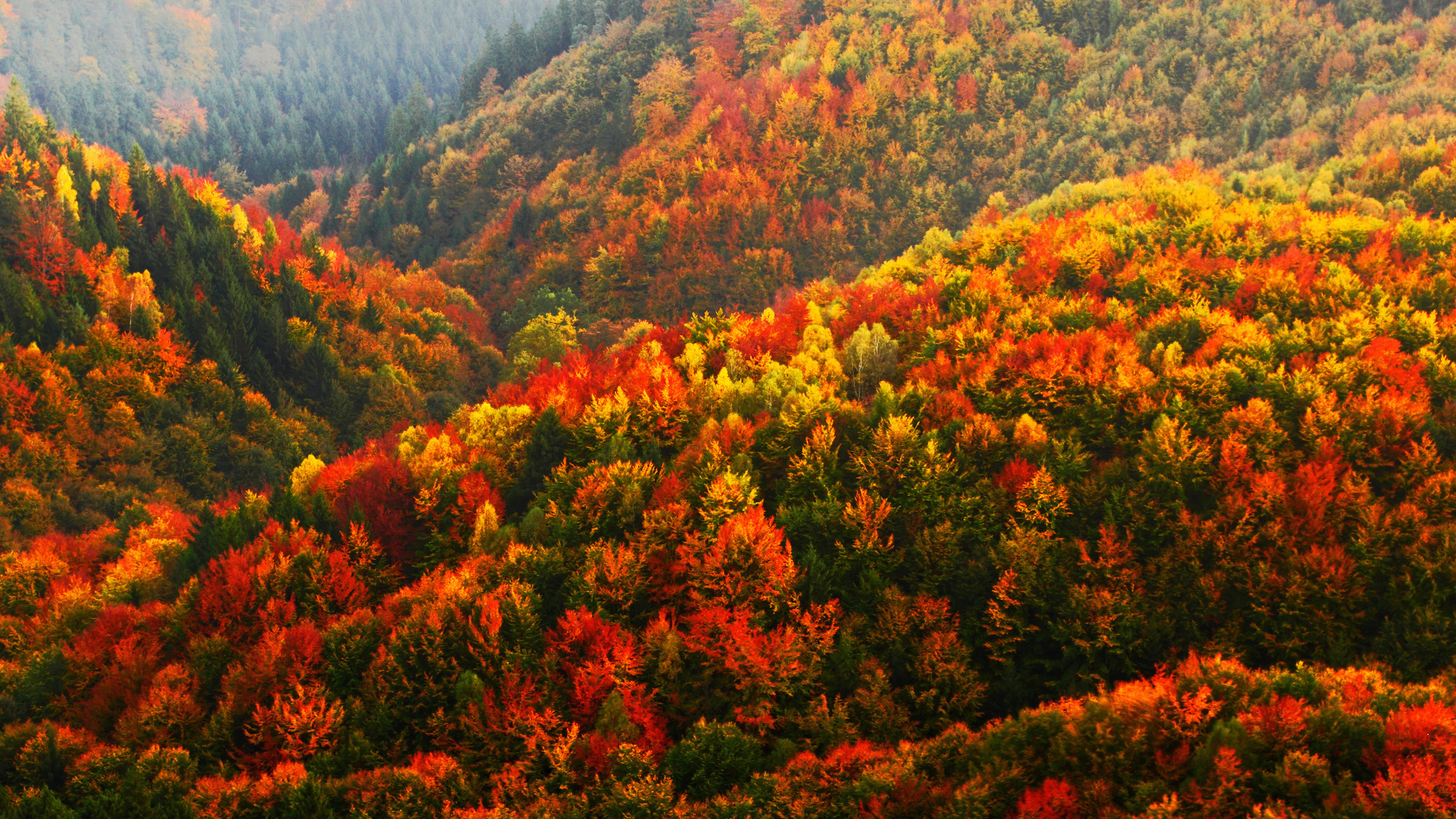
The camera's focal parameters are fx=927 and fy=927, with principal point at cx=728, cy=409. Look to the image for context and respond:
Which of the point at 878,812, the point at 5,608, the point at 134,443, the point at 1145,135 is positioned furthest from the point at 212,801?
the point at 1145,135

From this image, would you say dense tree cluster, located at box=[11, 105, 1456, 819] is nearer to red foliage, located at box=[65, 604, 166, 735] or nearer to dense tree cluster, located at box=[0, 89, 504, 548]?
red foliage, located at box=[65, 604, 166, 735]

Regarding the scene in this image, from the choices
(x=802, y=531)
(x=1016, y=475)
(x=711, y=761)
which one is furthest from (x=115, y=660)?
(x=1016, y=475)

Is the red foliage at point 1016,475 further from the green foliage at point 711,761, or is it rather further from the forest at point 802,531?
the green foliage at point 711,761

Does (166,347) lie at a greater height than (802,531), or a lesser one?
greater

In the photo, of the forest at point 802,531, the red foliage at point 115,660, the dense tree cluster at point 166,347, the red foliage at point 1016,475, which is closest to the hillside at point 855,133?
the forest at point 802,531

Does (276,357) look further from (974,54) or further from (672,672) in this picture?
(974,54)

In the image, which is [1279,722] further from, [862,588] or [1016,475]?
[862,588]

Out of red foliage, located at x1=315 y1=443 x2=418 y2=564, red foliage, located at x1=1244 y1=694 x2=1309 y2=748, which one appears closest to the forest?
red foliage, located at x1=1244 y1=694 x2=1309 y2=748

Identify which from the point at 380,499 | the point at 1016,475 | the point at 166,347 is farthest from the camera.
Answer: the point at 166,347
